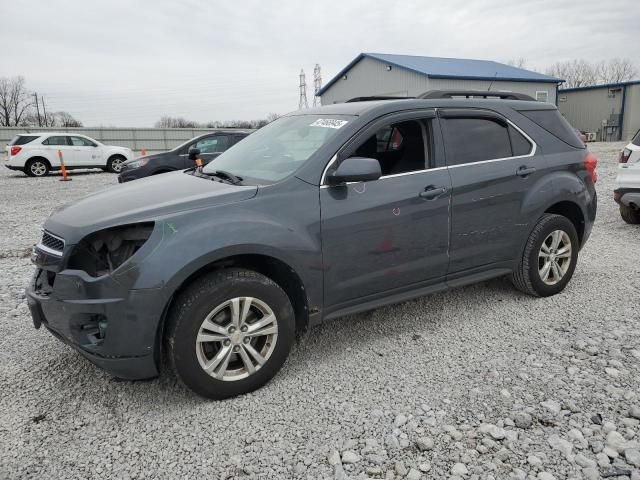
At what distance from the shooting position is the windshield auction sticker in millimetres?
3428

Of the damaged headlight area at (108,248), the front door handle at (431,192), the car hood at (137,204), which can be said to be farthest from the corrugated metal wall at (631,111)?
the damaged headlight area at (108,248)

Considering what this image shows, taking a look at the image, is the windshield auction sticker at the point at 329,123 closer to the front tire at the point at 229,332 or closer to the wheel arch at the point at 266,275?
the wheel arch at the point at 266,275

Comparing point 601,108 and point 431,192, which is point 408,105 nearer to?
point 431,192

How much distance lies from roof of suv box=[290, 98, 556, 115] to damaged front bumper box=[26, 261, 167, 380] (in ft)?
6.43

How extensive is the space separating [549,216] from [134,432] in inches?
143

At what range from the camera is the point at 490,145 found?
397 cm

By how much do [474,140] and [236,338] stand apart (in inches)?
96.2

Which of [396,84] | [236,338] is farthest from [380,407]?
[396,84]

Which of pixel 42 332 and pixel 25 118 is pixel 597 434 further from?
pixel 25 118

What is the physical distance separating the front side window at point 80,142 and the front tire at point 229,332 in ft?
58.0

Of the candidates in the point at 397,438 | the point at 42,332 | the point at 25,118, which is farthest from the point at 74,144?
the point at 25,118

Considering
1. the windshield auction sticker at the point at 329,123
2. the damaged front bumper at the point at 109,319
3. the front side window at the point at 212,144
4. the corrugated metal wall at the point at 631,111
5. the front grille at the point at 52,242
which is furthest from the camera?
the corrugated metal wall at the point at 631,111

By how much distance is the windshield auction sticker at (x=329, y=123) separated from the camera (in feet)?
11.2

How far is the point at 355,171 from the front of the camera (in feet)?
10.1
